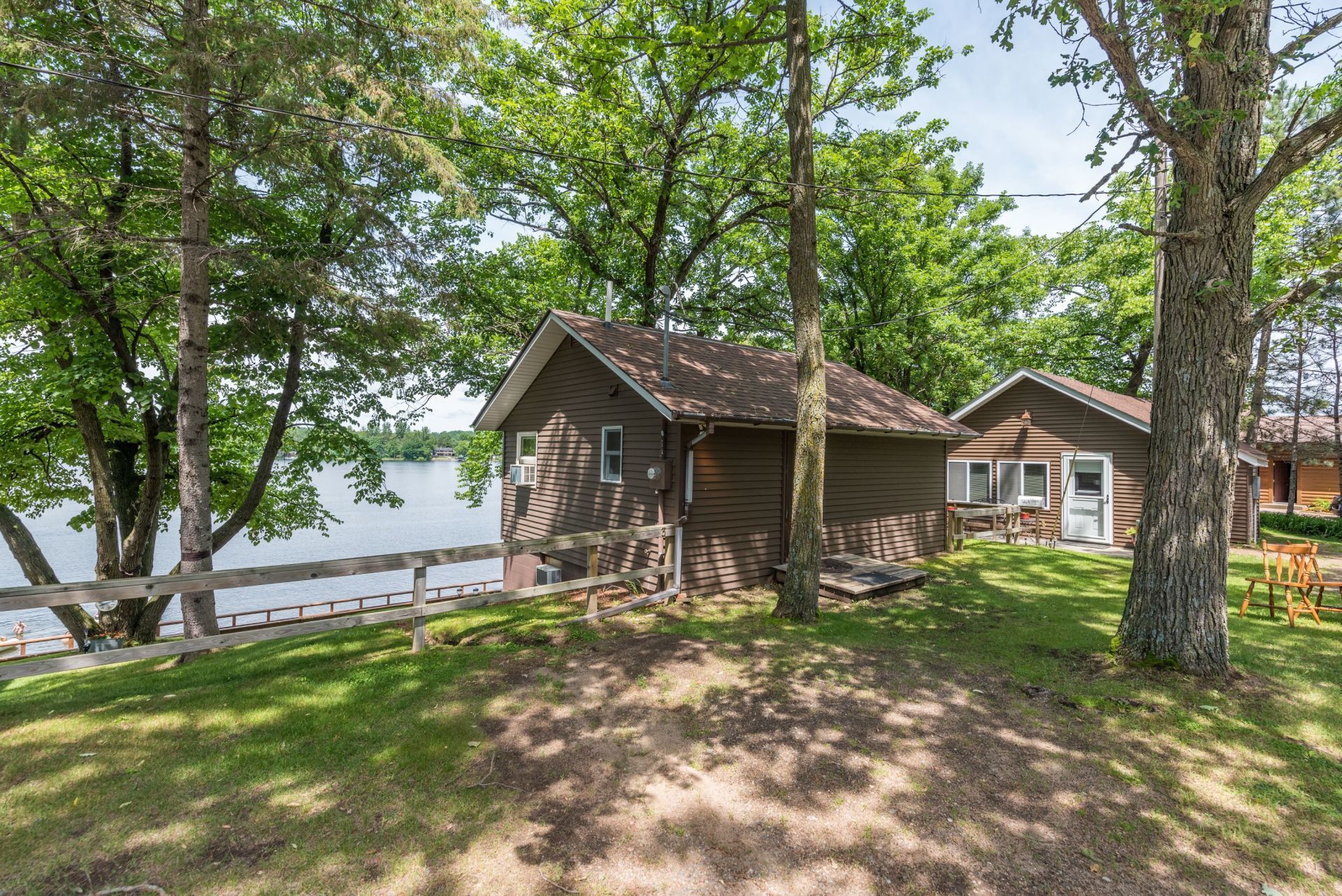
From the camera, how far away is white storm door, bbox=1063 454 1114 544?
14875 millimetres

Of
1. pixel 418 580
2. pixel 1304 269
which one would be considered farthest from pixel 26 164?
pixel 1304 269

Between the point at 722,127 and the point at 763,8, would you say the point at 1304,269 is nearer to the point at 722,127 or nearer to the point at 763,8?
the point at 763,8

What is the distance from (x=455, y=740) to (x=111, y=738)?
7.81ft

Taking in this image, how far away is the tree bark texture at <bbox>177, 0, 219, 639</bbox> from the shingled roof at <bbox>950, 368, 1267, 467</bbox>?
58.1 ft

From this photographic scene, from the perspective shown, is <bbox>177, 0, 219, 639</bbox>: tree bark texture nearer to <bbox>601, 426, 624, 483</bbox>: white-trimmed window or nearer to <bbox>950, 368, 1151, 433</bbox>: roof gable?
<bbox>601, 426, 624, 483</bbox>: white-trimmed window

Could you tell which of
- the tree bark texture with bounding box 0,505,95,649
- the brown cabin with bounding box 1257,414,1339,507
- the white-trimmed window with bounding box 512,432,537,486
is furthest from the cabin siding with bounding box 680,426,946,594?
the brown cabin with bounding box 1257,414,1339,507

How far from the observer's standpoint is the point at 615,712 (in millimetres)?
4520

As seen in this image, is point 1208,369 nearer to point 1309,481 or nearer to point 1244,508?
point 1244,508

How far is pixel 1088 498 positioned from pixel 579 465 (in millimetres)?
14130

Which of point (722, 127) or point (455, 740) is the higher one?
point (722, 127)

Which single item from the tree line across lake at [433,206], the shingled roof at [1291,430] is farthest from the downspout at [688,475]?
the shingled roof at [1291,430]

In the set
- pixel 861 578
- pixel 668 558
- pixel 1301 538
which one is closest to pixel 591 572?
pixel 668 558

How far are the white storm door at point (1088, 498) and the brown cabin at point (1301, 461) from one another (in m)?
13.5

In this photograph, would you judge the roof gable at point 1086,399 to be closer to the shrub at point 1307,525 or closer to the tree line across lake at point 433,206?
the tree line across lake at point 433,206
